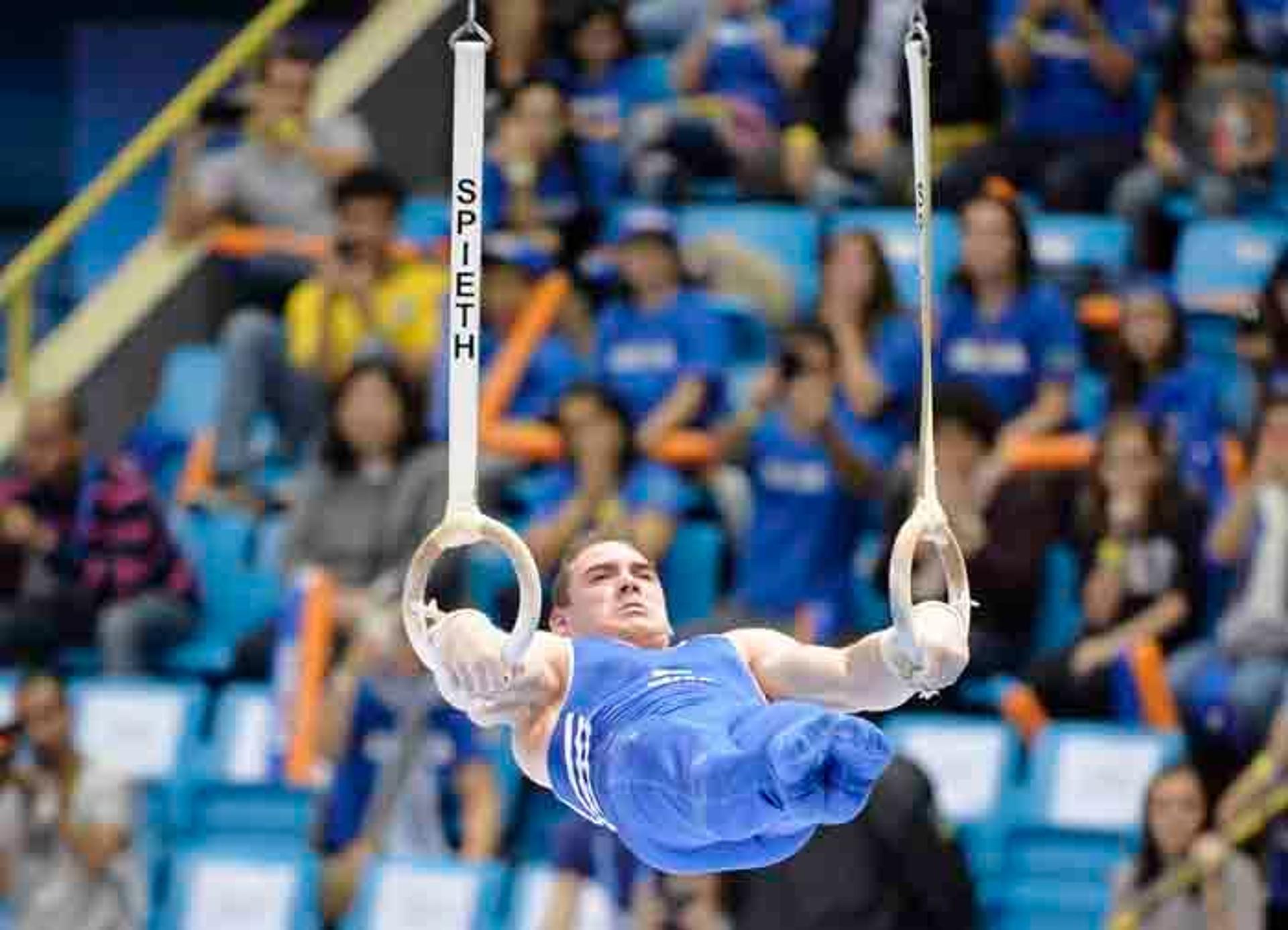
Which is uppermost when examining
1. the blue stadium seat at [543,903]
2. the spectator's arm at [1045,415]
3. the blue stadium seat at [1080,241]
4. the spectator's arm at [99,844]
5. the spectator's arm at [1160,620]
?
the blue stadium seat at [1080,241]

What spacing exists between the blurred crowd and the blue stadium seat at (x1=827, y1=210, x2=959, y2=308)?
0.27 ft

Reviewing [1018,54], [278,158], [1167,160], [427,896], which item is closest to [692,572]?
[427,896]

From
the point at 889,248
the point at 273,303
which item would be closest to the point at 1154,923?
the point at 889,248

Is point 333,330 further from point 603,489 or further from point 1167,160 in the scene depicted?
point 1167,160

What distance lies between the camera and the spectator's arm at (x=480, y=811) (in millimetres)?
9469

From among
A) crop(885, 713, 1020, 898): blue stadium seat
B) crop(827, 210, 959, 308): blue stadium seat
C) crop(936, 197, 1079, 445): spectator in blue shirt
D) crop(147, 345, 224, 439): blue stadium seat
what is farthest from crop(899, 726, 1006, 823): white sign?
crop(147, 345, 224, 439): blue stadium seat

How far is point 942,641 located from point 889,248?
4439 millimetres

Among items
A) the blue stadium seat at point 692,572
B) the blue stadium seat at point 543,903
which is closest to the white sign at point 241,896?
the blue stadium seat at point 543,903

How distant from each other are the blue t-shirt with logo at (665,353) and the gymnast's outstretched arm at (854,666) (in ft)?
9.88

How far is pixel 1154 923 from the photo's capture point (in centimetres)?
877

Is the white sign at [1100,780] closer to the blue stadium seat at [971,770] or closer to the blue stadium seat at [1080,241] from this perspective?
the blue stadium seat at [971,770]

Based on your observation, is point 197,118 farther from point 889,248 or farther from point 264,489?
point 889,248

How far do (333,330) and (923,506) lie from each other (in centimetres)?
463

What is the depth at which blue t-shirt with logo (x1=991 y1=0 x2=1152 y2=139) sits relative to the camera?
10633 mm
